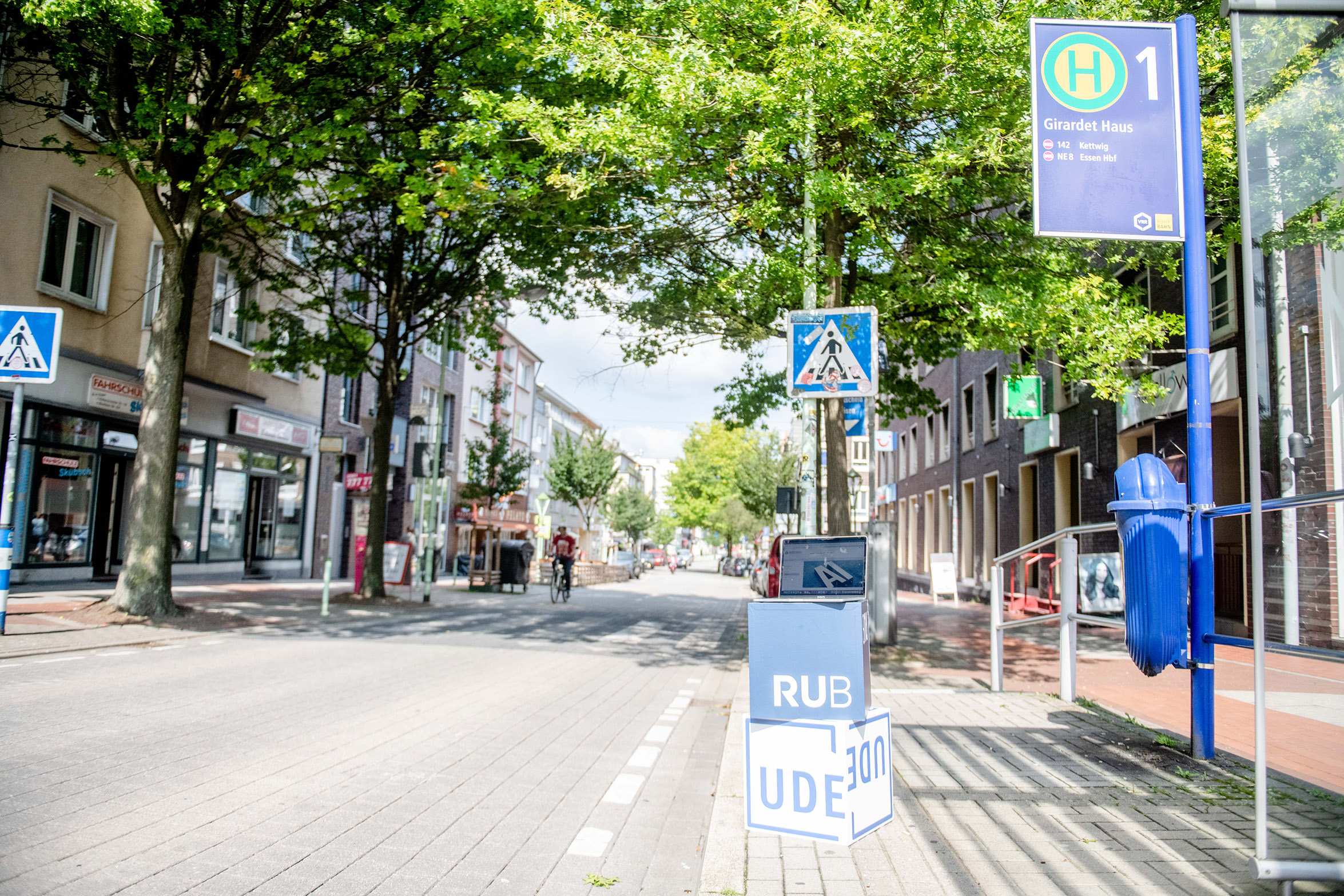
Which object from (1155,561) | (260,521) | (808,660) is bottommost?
(808,660)

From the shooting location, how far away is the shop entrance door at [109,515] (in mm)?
18562

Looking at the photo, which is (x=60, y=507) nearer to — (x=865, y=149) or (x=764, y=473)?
(x=865, y=149)

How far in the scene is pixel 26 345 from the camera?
9.96m

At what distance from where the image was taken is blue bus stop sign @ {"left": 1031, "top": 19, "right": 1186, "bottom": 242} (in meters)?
5.21

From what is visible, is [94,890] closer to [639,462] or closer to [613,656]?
[613,656]

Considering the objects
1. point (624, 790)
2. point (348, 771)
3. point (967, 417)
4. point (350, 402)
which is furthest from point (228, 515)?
point (967, 417)

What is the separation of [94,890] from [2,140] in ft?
50.6

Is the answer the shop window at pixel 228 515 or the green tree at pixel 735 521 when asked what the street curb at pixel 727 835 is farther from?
the green tree at pixel 735 521

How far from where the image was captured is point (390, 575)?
22.2 m

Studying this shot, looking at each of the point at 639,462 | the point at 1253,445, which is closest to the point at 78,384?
the point at 1253,445

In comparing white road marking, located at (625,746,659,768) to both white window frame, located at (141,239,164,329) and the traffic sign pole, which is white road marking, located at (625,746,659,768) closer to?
the traffic sign pole

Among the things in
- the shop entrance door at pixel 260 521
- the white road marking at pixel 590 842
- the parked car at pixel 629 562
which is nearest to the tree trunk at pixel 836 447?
the white road marking at pixel 590 842

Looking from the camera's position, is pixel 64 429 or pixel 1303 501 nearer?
pixel 1303 501

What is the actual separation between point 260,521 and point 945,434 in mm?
22549
